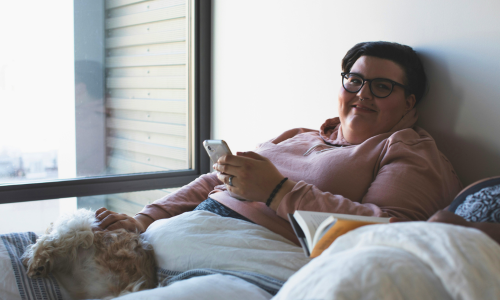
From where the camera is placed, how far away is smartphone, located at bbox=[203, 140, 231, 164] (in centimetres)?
128

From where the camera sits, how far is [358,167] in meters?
1.30

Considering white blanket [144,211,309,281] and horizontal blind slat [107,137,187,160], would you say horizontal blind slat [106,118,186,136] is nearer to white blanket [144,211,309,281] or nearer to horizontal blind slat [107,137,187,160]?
horizontal blind slat [107,137,187,160]

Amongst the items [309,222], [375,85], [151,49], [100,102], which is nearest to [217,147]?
[309,222]

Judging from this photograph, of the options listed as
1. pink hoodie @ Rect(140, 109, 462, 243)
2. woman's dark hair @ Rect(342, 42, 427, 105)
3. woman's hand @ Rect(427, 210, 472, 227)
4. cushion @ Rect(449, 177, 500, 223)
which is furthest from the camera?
woman's dark hair @ Rect(342, 42, 427, 105)

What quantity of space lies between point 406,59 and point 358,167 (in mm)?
449

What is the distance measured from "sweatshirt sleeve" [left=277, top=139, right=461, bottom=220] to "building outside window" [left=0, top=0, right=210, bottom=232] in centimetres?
150

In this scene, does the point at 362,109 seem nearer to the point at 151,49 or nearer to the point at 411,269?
the point at 411,269

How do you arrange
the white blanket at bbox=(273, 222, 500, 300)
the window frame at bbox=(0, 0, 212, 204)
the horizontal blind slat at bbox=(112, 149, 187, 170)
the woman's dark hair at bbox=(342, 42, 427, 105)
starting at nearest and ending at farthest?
the white blanket at bbox=(273, 222, 500, 300)
the woman's dark hair at bbox=(342, 42, 427, 105)
the window frame at bbox=(0, 0, 212, 204)
the horizontal blind slat at bbox=(112, 149, 187, 170)

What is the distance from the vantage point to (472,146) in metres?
1.27

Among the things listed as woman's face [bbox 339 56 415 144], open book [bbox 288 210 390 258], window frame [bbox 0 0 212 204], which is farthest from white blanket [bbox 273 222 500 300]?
window frame [bbox 0 0 212 204]

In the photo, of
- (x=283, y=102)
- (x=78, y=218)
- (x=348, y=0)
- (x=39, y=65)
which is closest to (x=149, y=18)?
(x=39, y=65)

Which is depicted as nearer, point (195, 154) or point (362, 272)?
point (362, 272)

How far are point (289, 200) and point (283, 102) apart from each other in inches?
38.5

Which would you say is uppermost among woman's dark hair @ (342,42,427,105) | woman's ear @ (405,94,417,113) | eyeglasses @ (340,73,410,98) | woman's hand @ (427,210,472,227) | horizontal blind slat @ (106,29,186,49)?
horizontal blind slat @ (106,29,186,49)
